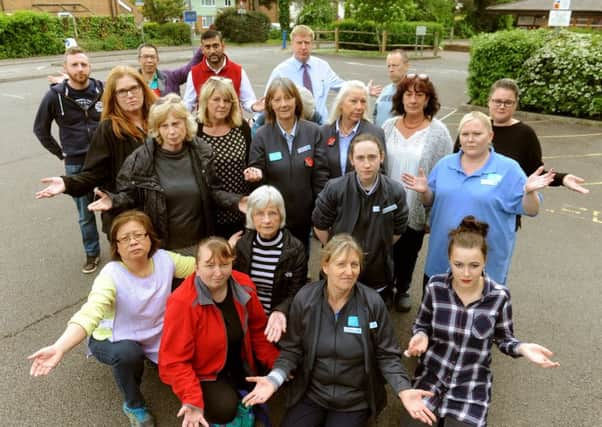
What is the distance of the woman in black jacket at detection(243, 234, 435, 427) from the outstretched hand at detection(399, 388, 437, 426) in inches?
5.5

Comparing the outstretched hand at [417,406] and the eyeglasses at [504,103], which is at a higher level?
the eyeglasses at [504,103]

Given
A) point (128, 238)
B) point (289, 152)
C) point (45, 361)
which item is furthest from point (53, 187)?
point (289, 152)

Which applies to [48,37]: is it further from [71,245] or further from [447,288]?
[447,288]

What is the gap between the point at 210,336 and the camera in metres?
2.96

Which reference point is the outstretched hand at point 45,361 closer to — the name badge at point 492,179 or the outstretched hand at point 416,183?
the outstretched hand at point 416,183

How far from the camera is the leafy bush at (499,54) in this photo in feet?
38.6

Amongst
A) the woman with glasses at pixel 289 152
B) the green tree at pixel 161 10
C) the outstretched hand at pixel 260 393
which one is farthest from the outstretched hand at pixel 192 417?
the green tree at pixel 161 10

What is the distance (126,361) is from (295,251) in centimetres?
138

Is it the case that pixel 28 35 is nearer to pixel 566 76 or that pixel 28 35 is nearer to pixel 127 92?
pixel 566 76

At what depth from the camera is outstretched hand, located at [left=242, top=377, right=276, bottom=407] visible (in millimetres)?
2723

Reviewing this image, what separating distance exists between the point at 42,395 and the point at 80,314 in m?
1.22

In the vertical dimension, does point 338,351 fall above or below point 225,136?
below

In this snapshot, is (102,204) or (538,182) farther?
(102,204)

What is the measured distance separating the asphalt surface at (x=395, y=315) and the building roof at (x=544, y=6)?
860 inches
